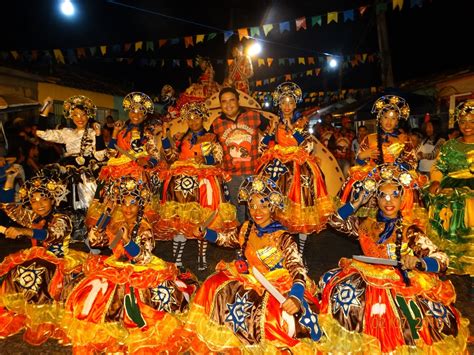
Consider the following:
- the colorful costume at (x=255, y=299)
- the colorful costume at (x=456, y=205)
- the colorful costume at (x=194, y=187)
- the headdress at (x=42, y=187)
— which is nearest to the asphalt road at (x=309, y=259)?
the colorful costume at (x=456, y=205)

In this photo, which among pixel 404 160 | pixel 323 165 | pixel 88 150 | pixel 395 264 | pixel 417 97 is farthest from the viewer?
pixel 417 97

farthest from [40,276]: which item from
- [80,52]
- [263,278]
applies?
[80,52]

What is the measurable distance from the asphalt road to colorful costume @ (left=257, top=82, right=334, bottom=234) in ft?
3.03

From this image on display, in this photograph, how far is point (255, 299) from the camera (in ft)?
11.0

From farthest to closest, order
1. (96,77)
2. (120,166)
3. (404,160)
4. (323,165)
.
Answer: (96,77) → (323,165) → (120,166) → (404,160)

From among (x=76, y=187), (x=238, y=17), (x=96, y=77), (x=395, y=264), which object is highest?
(x=96, y=77)

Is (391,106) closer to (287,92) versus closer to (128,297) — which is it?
(287,92)

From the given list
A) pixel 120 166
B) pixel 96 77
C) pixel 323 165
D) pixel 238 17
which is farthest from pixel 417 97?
pixel 96 77

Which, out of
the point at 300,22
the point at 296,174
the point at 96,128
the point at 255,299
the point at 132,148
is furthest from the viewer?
the point at 300,22

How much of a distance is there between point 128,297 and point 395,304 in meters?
2.20

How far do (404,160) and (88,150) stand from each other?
4.57m

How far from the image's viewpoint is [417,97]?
14242 mm

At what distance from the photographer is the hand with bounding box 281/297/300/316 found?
3.09 meters

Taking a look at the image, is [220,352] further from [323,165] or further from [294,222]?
[323,165]
